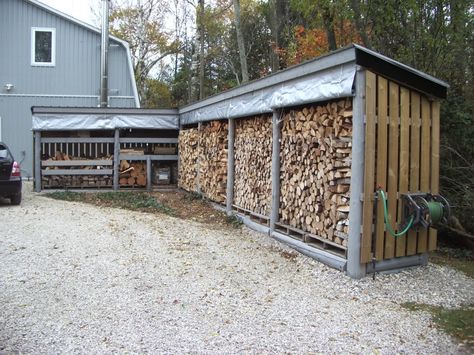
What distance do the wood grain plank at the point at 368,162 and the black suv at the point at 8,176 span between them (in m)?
8.66

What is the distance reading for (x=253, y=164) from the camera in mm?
9398

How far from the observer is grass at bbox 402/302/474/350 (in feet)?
14.9

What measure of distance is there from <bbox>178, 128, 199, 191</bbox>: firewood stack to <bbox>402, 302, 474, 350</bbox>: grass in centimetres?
847

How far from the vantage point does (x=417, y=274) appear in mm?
6410

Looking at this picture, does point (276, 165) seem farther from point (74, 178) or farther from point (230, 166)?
point (74, 178)

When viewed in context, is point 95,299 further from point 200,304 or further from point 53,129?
point 53,129

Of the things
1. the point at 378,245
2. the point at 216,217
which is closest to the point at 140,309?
the point at 378,245

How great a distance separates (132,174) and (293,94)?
8.42m

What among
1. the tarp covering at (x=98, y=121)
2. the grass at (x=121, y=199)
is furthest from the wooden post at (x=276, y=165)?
the tarp covering at (x=98, y=121)

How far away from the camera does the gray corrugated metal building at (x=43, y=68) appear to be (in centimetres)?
1858

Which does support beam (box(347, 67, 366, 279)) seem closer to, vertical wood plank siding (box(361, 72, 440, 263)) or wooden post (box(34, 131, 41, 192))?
vertical wood plank siding (box(361, 72, 440, 263))

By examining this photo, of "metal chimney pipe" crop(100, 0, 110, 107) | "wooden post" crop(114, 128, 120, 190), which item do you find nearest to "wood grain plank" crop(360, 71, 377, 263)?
"wooden post" crop(114, 128, 120, 190)

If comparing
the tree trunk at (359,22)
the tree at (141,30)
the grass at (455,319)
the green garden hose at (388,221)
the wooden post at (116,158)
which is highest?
the tree at (141,30)

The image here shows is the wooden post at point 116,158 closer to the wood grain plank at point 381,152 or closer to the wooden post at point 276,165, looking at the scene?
the wooden post at point 276,165
